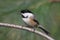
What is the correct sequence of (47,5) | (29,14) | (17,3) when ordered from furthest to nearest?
1. (17,3)
2. (47,5)
3. (29,14)

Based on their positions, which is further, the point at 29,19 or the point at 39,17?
the point at 39,17

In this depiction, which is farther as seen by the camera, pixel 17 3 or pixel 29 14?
pixel 17 3

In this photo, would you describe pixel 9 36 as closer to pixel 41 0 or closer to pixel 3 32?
pixel 3 32

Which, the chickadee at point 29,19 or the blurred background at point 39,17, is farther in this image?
the blurred background at point 39,17

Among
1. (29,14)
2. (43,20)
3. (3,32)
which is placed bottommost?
(3,32)

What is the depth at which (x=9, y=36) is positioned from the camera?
1.60 meters

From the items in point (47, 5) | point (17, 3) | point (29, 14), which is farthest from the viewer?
point (17, 3)

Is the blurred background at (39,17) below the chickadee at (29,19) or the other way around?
below

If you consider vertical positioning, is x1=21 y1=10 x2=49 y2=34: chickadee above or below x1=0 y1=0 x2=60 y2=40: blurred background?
above

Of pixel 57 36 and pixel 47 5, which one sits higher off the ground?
pixel 47 5

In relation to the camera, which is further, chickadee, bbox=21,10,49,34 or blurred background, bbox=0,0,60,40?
blurred background, bbox=0,0,60,40

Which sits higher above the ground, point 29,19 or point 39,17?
point 29,19

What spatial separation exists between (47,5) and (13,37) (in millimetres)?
252

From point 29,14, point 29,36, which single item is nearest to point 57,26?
point 29,36
